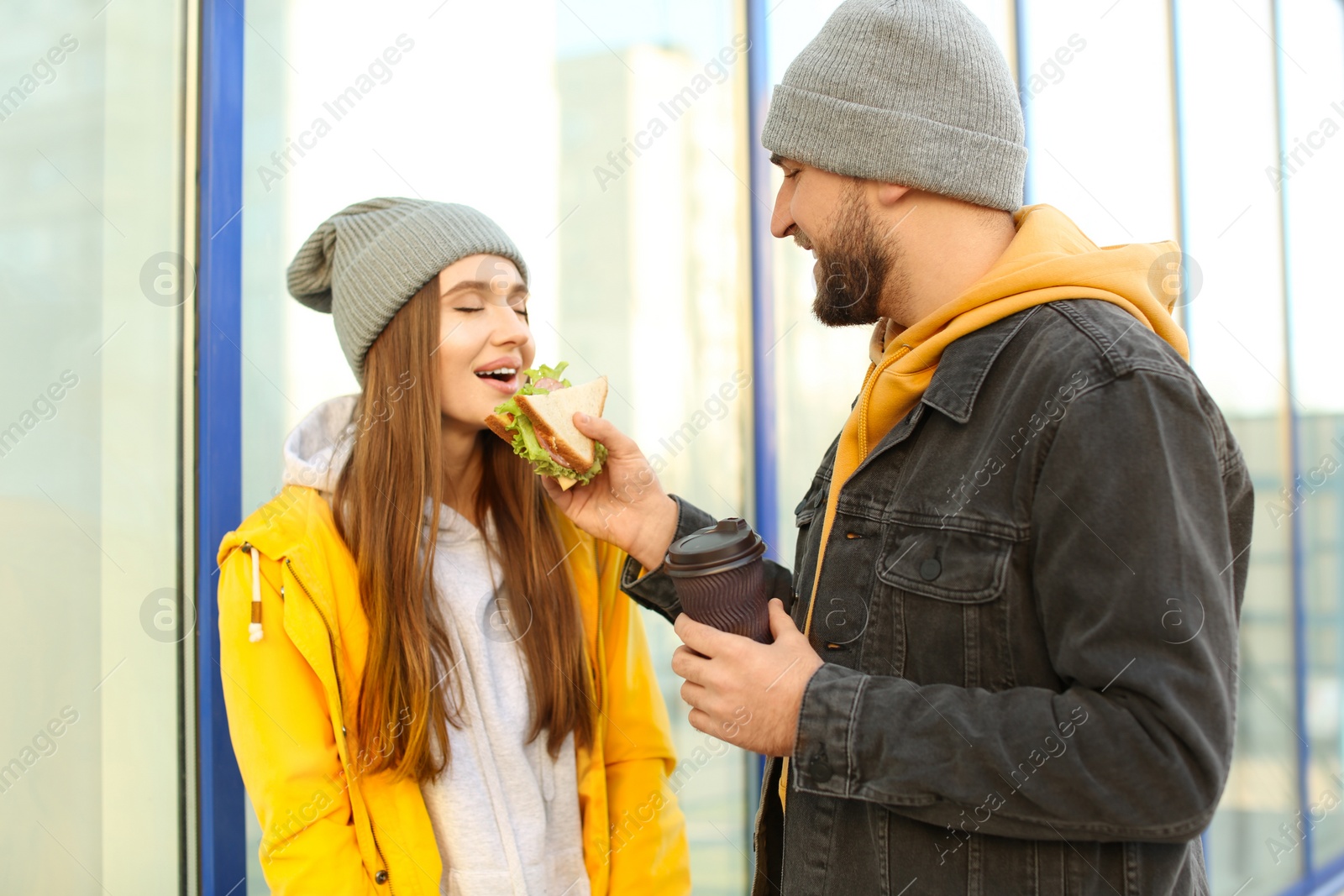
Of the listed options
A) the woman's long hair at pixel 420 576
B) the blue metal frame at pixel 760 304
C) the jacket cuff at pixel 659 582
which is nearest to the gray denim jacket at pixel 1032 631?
the jacket cuff at pixel 659 582

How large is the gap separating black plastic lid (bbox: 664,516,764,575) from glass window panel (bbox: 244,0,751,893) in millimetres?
1345

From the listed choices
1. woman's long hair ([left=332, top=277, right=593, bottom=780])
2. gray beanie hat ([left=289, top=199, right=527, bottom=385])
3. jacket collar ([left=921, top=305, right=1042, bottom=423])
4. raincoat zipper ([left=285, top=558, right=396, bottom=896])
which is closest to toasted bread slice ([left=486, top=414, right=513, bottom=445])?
woman's long hair ([left=332, top=277, right=593, bottom=780])

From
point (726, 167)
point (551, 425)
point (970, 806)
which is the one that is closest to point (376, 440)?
point (551, 425)

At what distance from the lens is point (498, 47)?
3.20 metres

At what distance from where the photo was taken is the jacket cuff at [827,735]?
1493 mm

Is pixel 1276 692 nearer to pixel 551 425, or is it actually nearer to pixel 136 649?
pixel 551 425

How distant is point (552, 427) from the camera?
2.15 meters

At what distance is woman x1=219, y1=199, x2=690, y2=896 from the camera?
199 cm

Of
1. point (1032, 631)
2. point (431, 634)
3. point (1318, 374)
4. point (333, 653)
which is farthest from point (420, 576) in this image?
point (1318, 374)

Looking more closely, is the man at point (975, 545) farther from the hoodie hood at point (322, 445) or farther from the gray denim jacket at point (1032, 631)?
the hoodie hood at point (322, 445)

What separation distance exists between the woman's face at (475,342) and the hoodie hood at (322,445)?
0.25 m

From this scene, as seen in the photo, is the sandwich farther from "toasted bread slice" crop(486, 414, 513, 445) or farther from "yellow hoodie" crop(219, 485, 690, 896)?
"yellow hoodie" crop(219, 485, 690, 896)

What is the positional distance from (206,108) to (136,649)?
1299 millimetres

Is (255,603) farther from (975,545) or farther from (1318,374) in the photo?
(1318,374)
